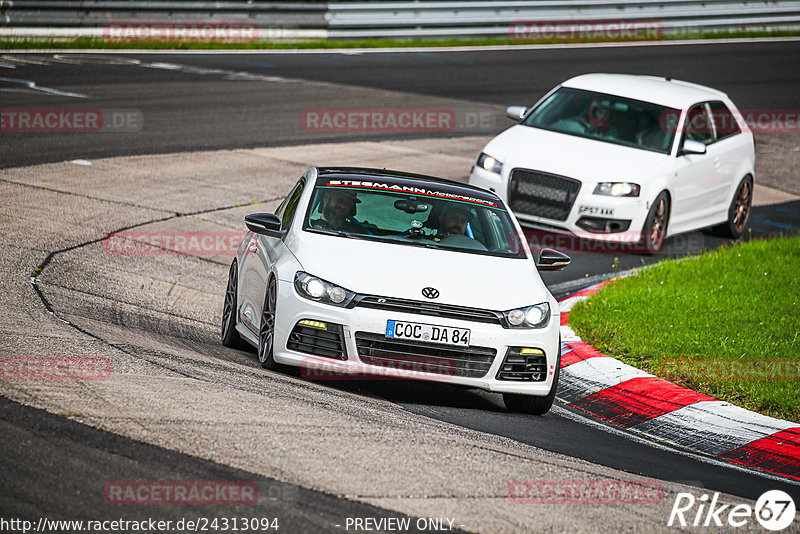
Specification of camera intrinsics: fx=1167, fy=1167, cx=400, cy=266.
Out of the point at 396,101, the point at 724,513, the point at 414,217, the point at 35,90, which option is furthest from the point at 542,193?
the point at 35,90

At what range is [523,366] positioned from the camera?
7574mm

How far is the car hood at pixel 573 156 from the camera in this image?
13273mm

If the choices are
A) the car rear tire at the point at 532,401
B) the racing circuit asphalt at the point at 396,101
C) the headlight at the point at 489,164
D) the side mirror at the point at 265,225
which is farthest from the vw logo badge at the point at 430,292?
the headlight at the point at 489,164

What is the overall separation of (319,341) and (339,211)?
1412 millimetres

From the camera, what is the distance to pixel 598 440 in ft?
24.0

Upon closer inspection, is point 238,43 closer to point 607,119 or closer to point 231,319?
point 607,119

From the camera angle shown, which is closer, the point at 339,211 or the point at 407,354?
the point at 407,354

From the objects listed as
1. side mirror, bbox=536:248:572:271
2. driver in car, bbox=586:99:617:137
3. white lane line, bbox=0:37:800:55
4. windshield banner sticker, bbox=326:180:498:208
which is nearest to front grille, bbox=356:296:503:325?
side mirror, bbox=536:248:572:271

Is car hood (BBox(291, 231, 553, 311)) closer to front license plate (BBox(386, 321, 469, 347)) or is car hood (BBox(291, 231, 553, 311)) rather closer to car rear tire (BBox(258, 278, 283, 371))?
front license plate (BBox(386, 321, 469, 347))

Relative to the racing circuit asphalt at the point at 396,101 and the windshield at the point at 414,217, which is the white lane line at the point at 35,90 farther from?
the windshield at the point at 414,217

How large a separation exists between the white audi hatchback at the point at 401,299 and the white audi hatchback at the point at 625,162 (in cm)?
460

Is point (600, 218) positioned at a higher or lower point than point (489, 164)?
lower

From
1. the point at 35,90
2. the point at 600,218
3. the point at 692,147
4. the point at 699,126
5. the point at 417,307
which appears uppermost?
the point at 699,126

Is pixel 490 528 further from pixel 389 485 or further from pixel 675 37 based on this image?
pixel 675 37
